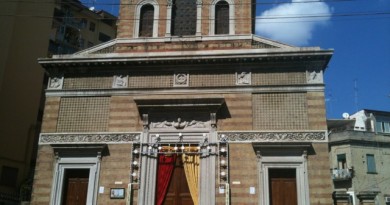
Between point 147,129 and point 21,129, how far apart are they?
1374 cm

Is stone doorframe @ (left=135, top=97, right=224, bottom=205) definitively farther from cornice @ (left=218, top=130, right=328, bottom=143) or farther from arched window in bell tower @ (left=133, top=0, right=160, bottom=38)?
arched window in bell tower @ (left=133, top=0, right=160, bottom=38)

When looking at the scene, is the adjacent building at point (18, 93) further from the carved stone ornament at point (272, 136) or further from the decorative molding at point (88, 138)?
the carved stone ornament at point (272, 136)

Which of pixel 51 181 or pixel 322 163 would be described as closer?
pixel 322 163

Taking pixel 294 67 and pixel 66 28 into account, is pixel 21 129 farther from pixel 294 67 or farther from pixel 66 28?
pixel 294 67

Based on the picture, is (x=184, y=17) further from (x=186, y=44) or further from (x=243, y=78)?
(x=243, y=78)

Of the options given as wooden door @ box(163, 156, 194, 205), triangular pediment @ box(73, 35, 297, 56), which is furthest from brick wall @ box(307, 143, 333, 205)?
triangular pediment @ box(73, 35, 297, 56)

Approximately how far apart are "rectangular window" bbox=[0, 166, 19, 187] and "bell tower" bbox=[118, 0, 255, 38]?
12978mm

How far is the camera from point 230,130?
19.0 m

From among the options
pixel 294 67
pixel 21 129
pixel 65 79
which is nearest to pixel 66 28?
pixel 21 129

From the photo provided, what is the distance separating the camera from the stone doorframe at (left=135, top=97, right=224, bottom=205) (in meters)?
18.6

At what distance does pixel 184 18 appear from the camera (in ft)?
71.2

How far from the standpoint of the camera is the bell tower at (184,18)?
68.9ft

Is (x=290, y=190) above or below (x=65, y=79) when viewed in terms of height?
below

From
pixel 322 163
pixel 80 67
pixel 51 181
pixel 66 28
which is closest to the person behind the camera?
pixel 322 163
